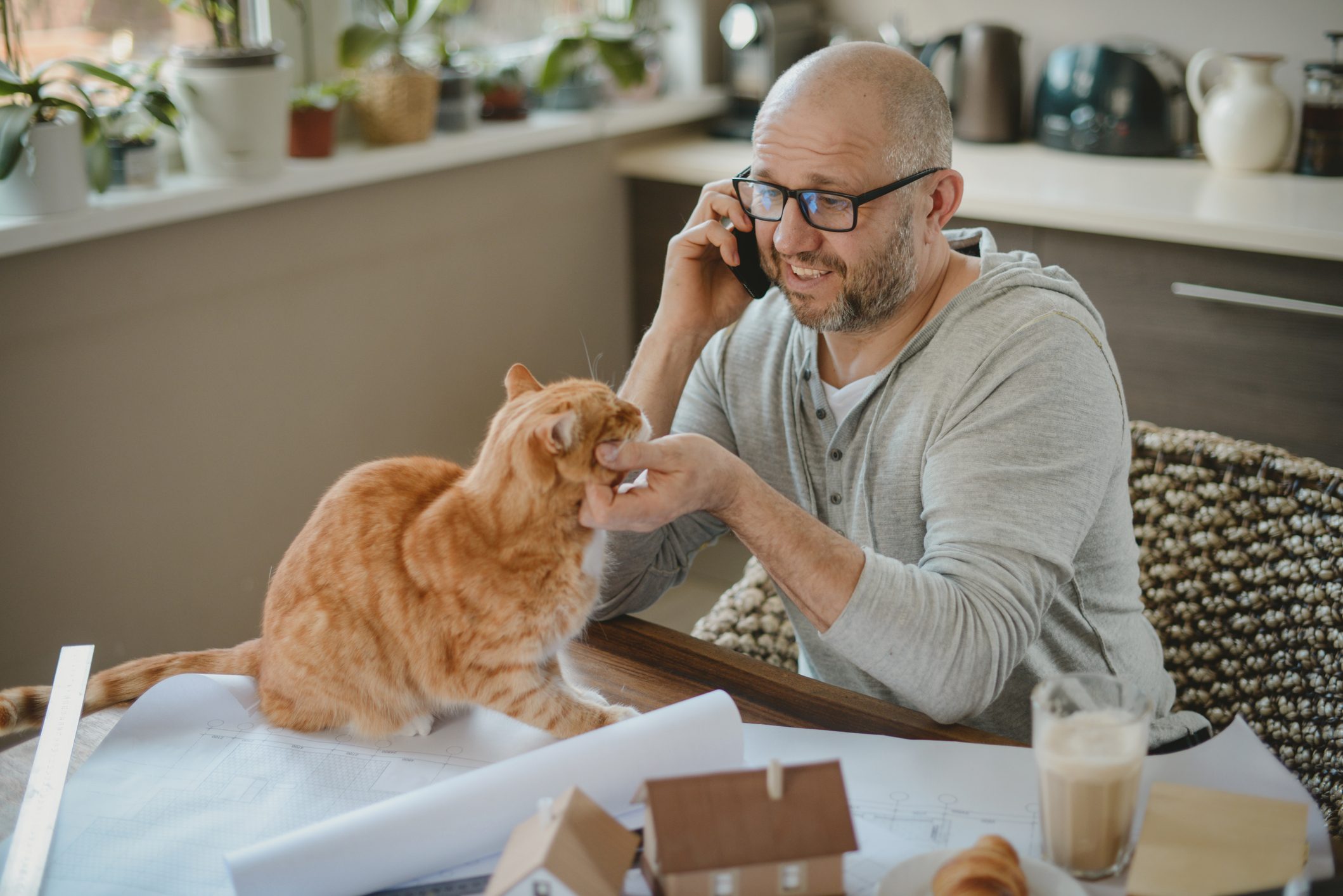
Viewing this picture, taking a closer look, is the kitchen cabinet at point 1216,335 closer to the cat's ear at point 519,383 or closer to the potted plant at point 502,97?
the potted plant at point 502,97

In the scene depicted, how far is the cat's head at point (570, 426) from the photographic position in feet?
3.34

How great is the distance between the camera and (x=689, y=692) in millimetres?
1113

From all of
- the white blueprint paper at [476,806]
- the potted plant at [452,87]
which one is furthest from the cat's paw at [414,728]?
the potted plant at [452,87]

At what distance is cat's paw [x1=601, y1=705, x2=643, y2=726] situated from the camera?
1048 millimetres

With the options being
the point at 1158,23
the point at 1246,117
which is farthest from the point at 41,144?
the point at 1158,23

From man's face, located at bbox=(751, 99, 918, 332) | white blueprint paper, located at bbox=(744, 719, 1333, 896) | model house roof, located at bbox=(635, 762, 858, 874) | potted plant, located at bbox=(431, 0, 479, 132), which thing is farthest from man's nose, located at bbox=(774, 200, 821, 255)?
potted plant, located at bbox=(431, 0, 479, 132)

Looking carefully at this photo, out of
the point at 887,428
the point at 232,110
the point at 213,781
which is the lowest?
the point at 213,781

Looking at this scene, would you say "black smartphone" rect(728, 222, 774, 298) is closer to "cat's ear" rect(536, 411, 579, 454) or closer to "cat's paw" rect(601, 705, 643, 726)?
"cat's ear" rect(536, 411, 579, 454)

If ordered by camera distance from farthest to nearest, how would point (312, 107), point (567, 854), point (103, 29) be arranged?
1. point (312, 107)
2. point (103, 29)
3. point (567, 854)

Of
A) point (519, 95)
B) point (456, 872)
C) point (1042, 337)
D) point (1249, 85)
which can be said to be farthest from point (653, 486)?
point (1249, 85)

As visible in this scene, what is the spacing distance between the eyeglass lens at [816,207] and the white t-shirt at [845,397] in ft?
0.64

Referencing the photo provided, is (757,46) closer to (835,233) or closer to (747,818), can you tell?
(835,233)

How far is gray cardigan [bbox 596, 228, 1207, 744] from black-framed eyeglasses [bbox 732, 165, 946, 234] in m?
0.15

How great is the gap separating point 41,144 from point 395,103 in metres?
0.76
